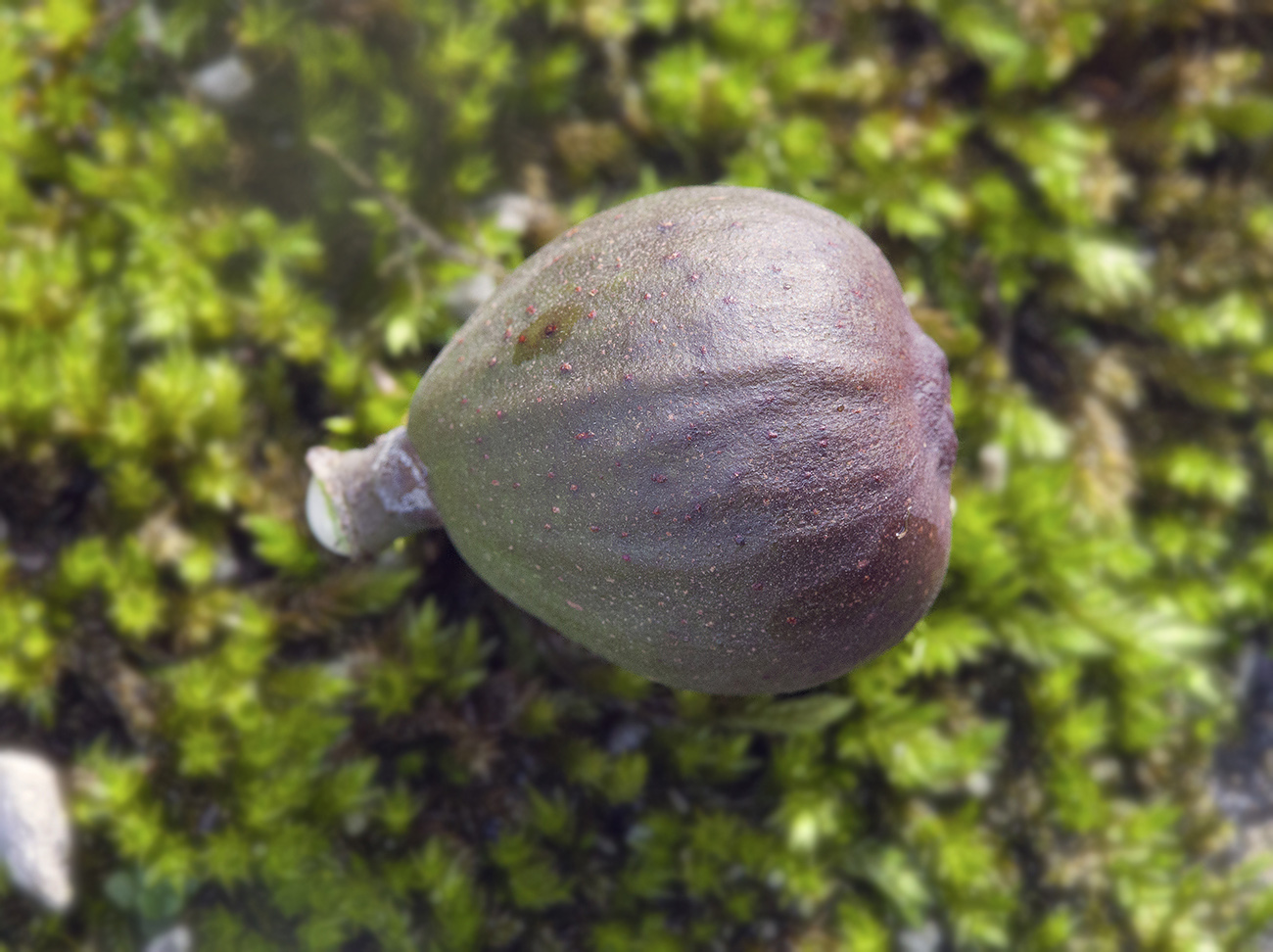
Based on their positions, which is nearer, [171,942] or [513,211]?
[171,942]

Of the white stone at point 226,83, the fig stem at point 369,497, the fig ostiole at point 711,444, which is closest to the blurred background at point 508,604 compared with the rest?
the white stone at point 226,83

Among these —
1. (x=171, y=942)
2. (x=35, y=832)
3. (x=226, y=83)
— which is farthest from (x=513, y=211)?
(x=171, y=942)

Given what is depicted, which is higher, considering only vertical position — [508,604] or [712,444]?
[712,444]

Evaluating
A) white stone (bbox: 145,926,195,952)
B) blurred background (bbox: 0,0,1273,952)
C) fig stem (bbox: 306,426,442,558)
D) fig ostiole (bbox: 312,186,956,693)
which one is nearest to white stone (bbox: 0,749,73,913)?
blurred background (bbox: 0,0,1273,952)

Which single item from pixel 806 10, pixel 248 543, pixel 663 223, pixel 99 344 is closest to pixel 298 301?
pixel 99 344

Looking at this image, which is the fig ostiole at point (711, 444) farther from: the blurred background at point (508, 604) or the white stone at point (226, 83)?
the white stone at point (226, 83)

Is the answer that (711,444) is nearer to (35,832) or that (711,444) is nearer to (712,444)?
(712,444)

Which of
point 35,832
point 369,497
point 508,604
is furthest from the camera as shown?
point 508,604

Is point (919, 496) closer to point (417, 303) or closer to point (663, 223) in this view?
point (663, 223)
